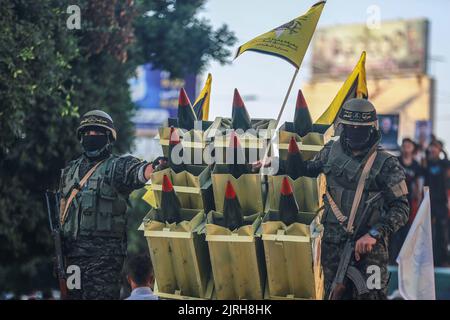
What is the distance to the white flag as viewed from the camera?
1048 cm

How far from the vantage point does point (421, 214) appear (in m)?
10.5

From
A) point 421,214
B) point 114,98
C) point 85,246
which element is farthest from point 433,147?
point 85,246

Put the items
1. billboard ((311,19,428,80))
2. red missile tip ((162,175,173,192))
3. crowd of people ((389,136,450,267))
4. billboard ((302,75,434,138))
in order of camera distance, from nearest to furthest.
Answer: red missile tip ((162,175,173,192)) → crowd of people ((389,136,450,267)) → billboard ((302,75,434,138)) → billboard ((311,19,428,80))

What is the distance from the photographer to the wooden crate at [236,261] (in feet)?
29.8

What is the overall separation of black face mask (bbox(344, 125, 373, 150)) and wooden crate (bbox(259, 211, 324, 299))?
0.66m

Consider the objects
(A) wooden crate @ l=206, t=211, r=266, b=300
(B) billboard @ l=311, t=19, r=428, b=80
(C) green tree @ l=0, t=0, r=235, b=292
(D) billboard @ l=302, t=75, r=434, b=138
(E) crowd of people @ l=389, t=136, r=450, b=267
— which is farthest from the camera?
(B) billboard @ l=311, t=19, r=428, b=80

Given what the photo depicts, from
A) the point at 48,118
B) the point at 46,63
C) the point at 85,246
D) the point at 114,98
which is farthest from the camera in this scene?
the point at 114,98

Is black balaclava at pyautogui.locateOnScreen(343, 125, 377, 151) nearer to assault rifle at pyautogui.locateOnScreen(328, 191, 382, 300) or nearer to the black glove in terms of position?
assault rifle at pyautogui.locateOnScreen(328, 191, 382, 300)

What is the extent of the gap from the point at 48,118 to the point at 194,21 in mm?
5496

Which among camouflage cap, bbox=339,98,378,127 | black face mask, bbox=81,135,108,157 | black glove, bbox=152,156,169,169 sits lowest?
black glove, bbox=152,156,169,169

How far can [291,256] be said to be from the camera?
9.09 meters

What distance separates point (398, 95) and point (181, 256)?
68.7 meters

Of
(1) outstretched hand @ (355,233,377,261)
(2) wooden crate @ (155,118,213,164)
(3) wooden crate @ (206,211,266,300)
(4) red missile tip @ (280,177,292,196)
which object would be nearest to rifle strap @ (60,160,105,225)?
(2) wooden crate @ (155,118,213,164)
